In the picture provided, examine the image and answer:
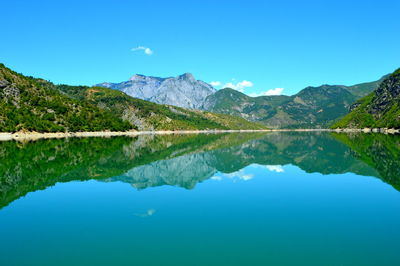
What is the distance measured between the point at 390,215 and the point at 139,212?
16.5 meters

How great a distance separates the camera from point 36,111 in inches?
6304

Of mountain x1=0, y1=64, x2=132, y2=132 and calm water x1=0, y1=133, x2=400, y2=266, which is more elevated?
mountain x1=0, y1=64, x2=132, y2=132

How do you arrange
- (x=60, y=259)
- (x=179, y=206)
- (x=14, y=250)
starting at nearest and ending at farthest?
(x=60, y=259), (x=14, y=250), (x=179, y=206)

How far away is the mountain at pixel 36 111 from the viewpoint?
138875mm

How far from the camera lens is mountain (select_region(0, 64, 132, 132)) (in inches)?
5468

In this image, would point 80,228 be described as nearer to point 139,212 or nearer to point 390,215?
point 139,212

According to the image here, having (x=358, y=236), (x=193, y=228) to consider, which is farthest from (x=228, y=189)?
(x=358, y=236)

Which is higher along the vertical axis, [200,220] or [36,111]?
[36,111]

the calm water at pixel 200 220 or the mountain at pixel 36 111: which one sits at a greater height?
the mountain at pixel 36 111

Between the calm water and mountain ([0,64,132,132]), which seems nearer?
the calm water

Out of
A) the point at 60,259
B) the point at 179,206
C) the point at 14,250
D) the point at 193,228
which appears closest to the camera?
the point at 60,259

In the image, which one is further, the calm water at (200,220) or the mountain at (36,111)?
the mountain at (36,111)

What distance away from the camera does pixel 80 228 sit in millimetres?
16906

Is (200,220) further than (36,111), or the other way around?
(36,111)
